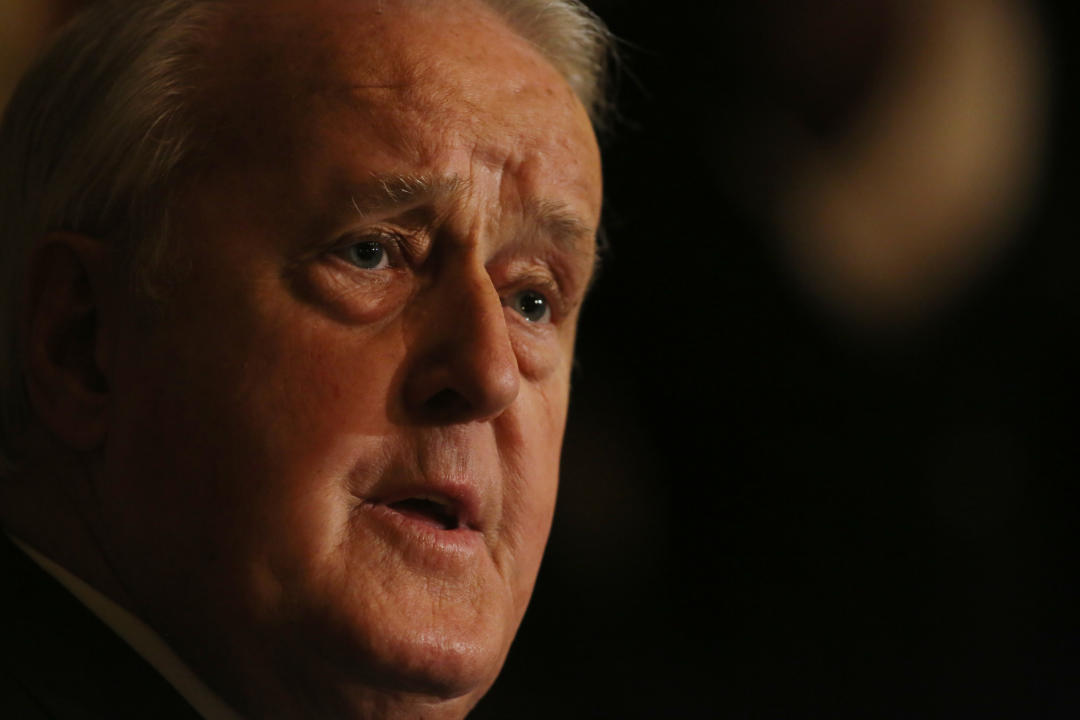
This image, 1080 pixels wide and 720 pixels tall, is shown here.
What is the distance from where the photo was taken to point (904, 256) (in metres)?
2.69

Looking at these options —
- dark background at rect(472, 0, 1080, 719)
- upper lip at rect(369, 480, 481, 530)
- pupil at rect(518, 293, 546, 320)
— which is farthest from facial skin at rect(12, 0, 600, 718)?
dark background at rect(472, 0, 1080, 719)

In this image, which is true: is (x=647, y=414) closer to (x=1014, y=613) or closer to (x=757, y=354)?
(x=757, y=354)

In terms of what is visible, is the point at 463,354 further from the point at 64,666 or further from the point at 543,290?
the point at 64,666

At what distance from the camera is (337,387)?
1.30 m

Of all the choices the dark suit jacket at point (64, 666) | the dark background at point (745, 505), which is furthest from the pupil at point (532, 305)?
the dark background at point (745, 505)

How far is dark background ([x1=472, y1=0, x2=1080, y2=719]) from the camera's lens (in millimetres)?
2371

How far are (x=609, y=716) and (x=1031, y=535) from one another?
3.23 ft

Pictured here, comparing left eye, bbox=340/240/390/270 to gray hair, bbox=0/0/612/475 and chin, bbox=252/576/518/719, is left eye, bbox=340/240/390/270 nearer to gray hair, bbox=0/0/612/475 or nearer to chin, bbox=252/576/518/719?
gray hair, bbox=0/0/612/475

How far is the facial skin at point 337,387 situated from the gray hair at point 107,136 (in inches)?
1.8

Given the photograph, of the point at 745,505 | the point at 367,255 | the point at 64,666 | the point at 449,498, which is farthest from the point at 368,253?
the point at 745,505

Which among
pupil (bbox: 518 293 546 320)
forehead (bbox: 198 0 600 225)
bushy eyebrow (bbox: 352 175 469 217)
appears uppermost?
forehead (bbox: 198 0 600 225)

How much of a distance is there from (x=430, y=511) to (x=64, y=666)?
446mm

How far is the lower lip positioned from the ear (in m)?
0.39

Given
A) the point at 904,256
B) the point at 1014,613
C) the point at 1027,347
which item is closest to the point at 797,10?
the point at 904,256
